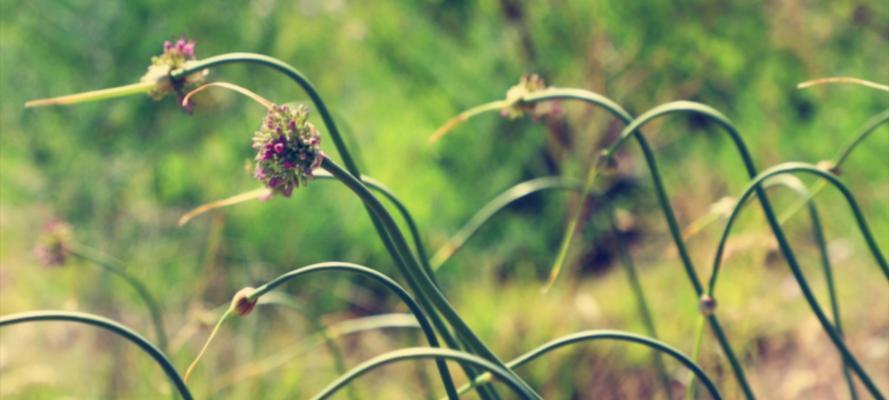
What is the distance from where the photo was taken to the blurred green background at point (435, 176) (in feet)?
5.88

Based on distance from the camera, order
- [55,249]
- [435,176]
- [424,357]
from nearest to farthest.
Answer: [424,357] < [55,249] < [435,176]

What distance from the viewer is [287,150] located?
57 centimetres

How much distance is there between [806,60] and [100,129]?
158cm

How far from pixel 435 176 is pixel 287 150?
1.93 m

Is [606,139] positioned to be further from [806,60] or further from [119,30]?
[119,30]

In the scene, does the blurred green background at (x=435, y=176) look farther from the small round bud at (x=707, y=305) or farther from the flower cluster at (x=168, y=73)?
the flower cluster at (x=168, y=73)

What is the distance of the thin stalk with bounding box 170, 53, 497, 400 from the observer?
591mm

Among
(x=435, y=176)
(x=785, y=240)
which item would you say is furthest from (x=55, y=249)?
(x=435, y=176)

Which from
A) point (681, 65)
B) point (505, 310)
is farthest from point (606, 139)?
point (505, 310)

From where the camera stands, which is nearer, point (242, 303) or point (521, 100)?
point (242, 303)

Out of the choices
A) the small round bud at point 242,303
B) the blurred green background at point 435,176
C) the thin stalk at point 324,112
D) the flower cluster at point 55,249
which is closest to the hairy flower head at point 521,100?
the thin stalk at point 324,112

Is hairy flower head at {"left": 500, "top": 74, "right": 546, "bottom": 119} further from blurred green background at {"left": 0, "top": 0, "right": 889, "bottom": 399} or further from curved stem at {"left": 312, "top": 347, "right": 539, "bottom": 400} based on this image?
blurred green background at {"left": 0, "top": 0, "right": 889, "bottom": 399}

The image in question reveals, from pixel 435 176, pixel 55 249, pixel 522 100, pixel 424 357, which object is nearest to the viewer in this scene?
pixel 424 357

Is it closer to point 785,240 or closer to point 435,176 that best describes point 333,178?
point 785,240
